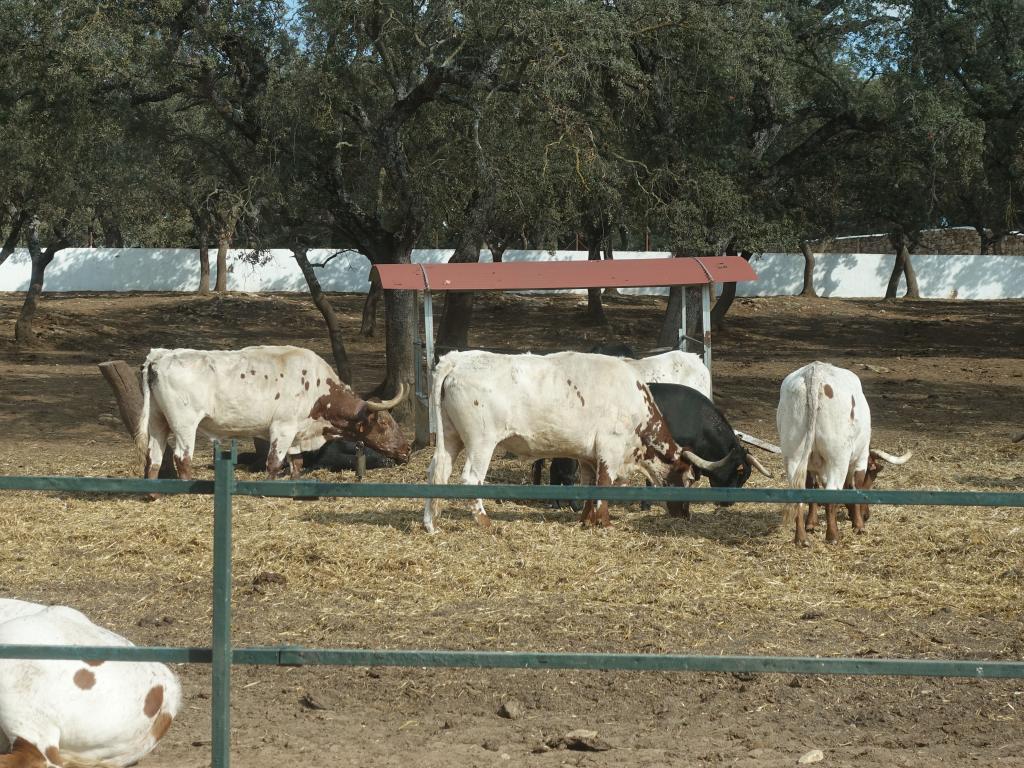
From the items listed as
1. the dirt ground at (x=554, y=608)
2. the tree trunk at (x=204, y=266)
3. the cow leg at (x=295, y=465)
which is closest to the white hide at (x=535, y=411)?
the dirt ground at (x=554, y=608)

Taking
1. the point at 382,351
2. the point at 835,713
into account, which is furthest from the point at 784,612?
the point at 382,351

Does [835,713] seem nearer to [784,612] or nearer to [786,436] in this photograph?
[784,612]

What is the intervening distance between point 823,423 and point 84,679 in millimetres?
6828

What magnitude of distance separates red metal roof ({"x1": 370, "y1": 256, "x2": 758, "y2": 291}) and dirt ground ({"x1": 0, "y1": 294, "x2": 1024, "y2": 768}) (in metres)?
2.16

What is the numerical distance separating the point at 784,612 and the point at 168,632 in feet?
12.3

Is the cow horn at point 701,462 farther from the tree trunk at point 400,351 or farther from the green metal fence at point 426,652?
the tree trunk at point 400,351

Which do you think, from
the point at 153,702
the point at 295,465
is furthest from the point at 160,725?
the point at 295,465

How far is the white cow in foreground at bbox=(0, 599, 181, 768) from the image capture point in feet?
13.9

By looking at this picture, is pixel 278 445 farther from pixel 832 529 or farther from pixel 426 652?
pixel 426 652

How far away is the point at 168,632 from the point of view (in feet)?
23.9

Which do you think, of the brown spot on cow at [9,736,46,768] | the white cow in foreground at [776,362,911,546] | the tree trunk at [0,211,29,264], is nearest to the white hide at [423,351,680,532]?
the white cow in foreground at [776,362,911,546]

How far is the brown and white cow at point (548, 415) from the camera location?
34.4 feet

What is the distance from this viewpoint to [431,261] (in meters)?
39.8

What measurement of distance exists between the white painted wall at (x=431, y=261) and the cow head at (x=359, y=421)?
25.2 m
